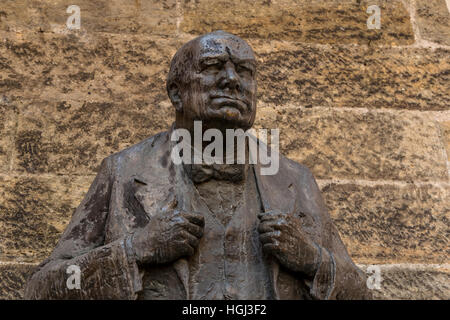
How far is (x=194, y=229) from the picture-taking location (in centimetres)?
239

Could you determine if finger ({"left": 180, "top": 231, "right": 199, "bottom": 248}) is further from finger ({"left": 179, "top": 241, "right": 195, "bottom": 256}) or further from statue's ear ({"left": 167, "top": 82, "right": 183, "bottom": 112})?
statue's ear ({"left": 167, "top": 82, "right": 183, "bottom": 112})

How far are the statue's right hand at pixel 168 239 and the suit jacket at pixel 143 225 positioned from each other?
0.04 metres

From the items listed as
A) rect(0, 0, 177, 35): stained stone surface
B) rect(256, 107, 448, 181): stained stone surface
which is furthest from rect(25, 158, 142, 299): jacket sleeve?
rect(0, 0, 177, 35): stained stone surface

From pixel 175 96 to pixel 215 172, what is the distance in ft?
1.07

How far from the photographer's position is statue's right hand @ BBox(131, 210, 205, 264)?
2.37m

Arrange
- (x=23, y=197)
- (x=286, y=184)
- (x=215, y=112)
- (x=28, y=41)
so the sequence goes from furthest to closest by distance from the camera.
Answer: (x=28, y=41) < (x=23, y=197) < (x=286, y=184) < (x=215, y=112)

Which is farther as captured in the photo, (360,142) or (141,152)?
(360,142)

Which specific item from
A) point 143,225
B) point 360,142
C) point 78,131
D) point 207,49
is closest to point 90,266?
point 143,225

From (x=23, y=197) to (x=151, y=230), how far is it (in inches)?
54.3

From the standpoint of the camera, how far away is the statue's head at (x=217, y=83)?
257 cm

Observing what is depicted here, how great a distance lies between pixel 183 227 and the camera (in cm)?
238

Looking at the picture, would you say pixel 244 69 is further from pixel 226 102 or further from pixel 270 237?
pixel 270 237

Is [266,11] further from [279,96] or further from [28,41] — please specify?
[28,41]

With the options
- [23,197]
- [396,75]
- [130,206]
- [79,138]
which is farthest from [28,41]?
[396,75]
